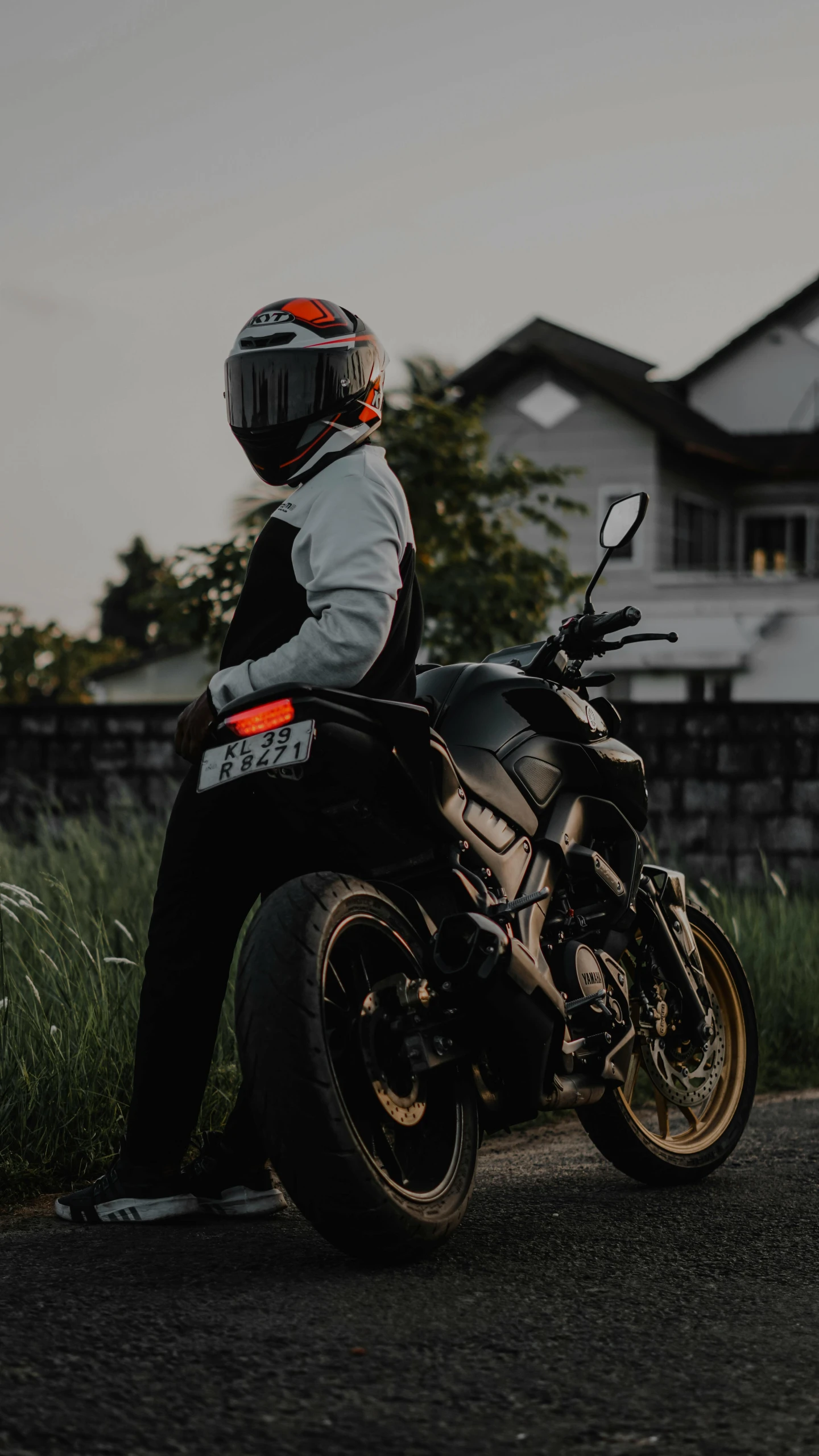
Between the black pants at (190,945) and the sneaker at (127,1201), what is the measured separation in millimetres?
46

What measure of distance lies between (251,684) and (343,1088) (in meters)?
0.90

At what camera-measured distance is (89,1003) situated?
5.03 metres

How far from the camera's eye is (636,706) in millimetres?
11516

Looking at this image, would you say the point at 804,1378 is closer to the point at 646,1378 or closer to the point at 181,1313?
the point at 646,1378

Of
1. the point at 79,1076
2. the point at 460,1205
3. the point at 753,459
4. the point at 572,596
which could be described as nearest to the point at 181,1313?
the point at 460,1205

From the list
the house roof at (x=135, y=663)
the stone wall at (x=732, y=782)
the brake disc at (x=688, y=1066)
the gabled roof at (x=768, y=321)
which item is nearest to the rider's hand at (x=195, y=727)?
the brake disc at (x=688, y=1066)

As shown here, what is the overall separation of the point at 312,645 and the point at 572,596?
36.9ft

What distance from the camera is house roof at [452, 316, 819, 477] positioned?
34.8 m

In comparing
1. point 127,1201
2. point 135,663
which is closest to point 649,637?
point 127,1201

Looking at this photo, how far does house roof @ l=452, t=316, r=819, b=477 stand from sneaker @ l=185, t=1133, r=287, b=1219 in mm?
30453

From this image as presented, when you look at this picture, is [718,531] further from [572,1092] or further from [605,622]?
[572,1092]

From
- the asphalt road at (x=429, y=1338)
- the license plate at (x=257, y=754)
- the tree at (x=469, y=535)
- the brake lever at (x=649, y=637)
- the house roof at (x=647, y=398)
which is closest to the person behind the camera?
the asphalt road at (x=429, y=1338)

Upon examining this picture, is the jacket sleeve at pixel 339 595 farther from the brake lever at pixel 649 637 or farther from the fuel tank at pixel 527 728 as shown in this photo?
the brake lever at pixel 649 637

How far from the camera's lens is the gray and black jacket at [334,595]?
365cm
